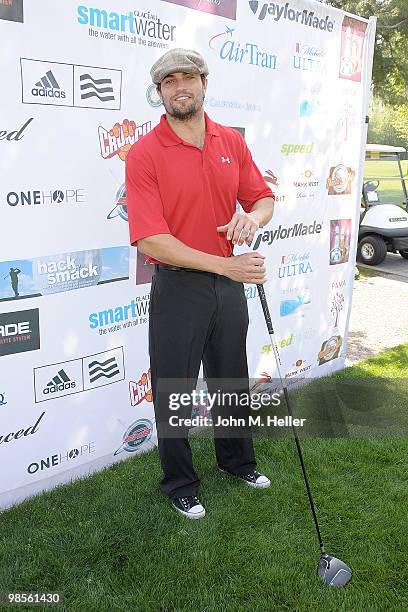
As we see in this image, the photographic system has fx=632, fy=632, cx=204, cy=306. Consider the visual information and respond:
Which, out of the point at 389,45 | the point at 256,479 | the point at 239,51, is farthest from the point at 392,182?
the point at 256,479

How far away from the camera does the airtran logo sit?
4.20m

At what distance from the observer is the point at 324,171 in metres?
5.37

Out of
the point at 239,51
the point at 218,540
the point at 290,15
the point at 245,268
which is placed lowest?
the point at 218,540

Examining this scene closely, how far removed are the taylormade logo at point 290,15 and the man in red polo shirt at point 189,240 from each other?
56.3 inches

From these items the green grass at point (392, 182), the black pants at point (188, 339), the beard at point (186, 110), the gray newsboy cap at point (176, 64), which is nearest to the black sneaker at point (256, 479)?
the black pants at point (188, 339)

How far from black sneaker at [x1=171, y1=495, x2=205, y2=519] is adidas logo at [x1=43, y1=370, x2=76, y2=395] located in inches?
36.3

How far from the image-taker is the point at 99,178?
145 inches

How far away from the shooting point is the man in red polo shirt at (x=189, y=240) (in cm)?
316

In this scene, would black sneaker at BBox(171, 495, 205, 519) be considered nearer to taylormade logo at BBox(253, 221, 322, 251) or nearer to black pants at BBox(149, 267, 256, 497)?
black pants at BBox(149, 267, 256, 497)

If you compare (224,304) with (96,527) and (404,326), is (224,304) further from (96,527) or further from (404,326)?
(404,326)

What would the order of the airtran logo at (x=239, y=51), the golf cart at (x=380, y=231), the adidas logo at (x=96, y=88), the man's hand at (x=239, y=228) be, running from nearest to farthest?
the man's hand at (x=239, y=228) → the adidas logo at (x=96, y=88) → the airtran logo at (x=239, y=51) → the golf cart at (x=380, y=231)

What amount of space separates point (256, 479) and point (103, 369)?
117 cm

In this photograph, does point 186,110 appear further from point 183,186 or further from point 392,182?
point 392,182

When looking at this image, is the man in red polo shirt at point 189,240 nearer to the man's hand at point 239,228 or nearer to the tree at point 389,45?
the man's hand at point 239,228
